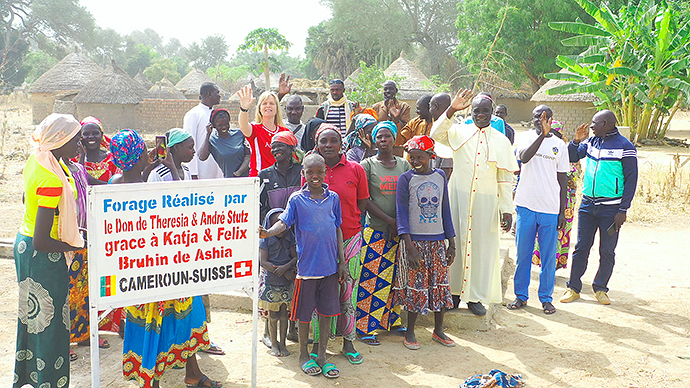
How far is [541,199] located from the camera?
5.17 metres

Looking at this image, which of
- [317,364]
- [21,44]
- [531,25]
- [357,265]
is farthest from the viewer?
[21,44]

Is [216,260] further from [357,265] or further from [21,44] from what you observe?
[21,44]

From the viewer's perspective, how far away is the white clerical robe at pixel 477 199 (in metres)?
4.73

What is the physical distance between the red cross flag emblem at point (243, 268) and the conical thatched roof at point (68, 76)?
26.4 m

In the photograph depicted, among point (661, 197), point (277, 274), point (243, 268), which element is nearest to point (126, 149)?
point (243, 268)

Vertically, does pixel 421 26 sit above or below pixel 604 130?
above

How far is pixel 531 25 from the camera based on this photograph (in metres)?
26.8

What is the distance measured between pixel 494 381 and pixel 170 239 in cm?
228

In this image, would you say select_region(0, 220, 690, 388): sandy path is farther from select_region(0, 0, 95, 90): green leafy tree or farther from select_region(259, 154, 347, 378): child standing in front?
A: select_region(0, 0, 95, 90): green leafy tree

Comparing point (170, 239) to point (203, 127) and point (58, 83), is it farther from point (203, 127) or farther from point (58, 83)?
point (58, 83)

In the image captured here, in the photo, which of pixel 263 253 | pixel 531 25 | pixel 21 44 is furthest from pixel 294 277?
pixel 21 44

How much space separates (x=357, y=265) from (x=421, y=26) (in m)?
41.3

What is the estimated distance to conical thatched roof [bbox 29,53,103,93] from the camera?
88.2 ft

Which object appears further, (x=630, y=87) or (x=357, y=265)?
(x=630, y=87)
